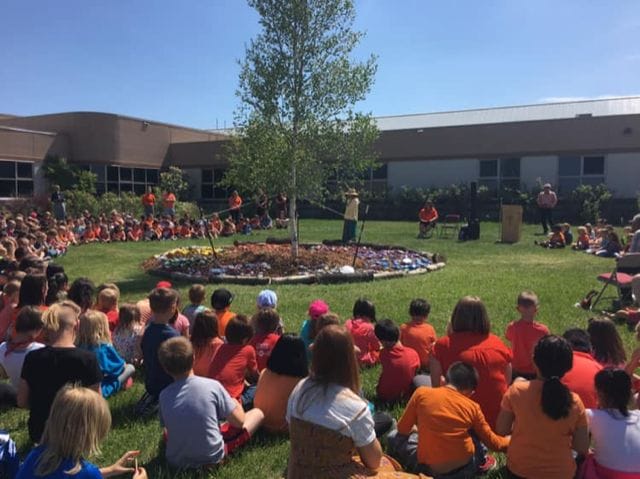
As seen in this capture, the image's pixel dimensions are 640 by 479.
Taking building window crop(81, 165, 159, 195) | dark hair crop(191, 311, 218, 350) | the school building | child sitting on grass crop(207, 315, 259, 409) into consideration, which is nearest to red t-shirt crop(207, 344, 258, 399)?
child sitting on grass crop(207, 315, 259, 409)

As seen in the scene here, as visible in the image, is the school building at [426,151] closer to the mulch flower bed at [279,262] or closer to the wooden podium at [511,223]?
the wooden podium at [511,223]

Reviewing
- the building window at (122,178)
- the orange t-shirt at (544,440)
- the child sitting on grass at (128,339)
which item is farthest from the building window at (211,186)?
the orange t-shirt at (544,440)

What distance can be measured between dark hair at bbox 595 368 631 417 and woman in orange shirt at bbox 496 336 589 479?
0.58 feet

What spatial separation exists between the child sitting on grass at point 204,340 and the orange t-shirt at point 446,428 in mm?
2092

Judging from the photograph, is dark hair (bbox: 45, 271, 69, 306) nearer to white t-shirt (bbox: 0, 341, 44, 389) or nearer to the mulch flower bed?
white t-shirt (bbox: 0, 341, 44, 389)

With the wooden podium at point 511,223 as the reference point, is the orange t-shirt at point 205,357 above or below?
below

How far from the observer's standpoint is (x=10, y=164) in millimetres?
27000

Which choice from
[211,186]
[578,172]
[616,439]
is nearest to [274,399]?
[616,439]

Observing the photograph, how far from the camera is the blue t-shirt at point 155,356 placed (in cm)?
507

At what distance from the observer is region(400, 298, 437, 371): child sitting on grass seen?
228 inches

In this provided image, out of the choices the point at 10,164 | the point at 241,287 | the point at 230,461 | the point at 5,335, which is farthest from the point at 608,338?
the point at 10,164

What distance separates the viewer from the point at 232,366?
4.81 m

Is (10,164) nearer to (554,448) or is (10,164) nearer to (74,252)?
(74,252)

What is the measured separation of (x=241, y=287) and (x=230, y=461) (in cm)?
661
